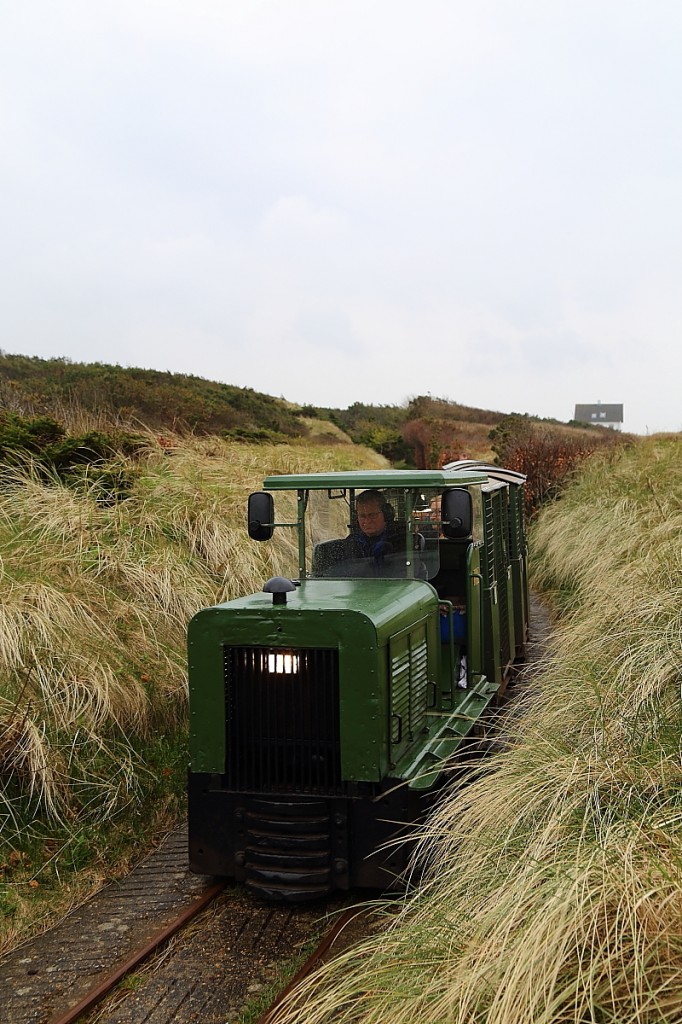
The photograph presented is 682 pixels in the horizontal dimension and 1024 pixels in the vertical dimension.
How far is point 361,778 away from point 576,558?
23.1 ft

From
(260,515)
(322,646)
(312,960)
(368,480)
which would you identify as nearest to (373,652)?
(322,646)

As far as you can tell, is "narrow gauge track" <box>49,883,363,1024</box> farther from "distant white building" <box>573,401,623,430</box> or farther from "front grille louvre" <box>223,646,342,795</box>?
"distant white building" <box>573,401,623,430</box>

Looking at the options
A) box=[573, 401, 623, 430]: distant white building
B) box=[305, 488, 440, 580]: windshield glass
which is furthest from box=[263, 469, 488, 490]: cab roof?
box=[573, 401, 623, 430]: distant white building

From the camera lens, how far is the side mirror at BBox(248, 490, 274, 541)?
6.21m

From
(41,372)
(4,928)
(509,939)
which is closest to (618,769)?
(509,939)

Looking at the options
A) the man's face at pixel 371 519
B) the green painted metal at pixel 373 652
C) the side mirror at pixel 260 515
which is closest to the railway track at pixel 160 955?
the green painted metal at pixel 373 652

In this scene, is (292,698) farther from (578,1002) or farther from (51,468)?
(51,468)

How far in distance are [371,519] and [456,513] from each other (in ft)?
2.47

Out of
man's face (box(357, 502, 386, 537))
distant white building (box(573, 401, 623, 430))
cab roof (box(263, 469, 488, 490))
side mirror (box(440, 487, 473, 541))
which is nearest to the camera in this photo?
side mirror (box(440, 487, 473, 541))

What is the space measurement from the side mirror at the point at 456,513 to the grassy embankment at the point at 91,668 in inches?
98.3

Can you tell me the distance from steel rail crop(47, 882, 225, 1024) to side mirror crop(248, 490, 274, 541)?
7.02ft

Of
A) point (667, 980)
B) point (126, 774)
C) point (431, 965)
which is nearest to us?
point (667, 980)

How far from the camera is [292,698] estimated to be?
499cm

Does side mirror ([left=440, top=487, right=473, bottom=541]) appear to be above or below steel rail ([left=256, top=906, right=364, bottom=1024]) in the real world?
above
